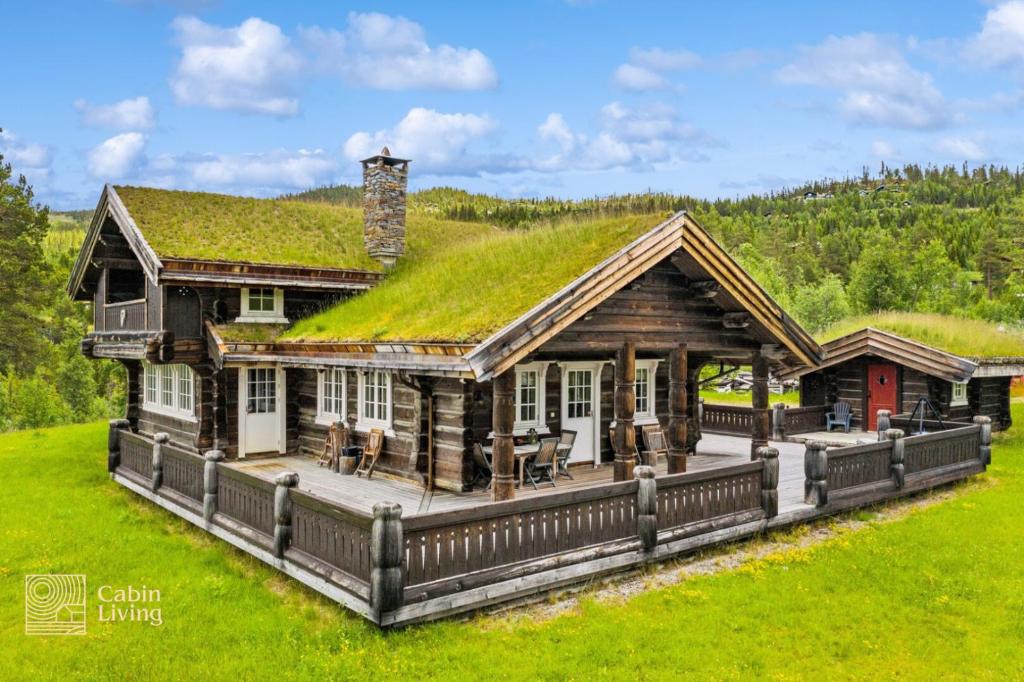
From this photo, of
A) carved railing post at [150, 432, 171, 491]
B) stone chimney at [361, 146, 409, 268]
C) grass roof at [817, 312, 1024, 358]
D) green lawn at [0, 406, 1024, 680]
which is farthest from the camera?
grass roof at [817, 312, 1024, 358]

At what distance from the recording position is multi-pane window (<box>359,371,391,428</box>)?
1546 cm

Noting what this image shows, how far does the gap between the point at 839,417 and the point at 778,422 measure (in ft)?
11.0

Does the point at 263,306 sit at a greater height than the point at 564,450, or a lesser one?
greater

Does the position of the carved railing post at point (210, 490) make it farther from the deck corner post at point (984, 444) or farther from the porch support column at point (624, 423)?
the deck corner post at point (984, 444)

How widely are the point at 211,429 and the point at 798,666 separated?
1432 centimetres

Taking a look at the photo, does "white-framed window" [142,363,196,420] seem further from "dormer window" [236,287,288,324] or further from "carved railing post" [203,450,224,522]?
"carved railing post" [203,450,224,522]

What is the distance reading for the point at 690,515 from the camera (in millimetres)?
11211

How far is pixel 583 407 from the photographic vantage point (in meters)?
16.0

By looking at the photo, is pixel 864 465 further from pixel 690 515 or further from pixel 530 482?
pixel 530 482

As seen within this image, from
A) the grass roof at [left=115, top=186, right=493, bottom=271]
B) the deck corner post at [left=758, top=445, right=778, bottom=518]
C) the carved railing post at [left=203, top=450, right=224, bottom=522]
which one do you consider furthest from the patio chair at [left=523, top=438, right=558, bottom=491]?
the grass roof at [left=115, top=186, right=493, bottom=271]

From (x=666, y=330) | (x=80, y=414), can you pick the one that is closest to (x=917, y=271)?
(x=666, y=330)

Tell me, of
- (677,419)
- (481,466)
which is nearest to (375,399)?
(481,466)

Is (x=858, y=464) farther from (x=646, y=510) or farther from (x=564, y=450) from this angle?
(x=646, y=510)

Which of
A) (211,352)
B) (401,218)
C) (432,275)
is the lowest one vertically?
(211,352)
